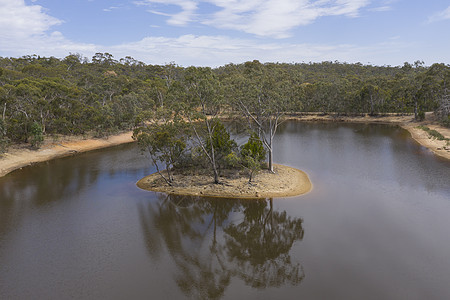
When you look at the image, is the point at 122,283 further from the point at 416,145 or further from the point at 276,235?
the point at 416,145

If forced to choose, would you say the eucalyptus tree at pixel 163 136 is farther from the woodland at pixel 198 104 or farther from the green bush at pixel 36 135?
the green bush at pixel 36 135

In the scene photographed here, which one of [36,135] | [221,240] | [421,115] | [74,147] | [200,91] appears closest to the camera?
[221,240]

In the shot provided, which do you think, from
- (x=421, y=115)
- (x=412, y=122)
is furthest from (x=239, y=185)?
(x=412, y=122)

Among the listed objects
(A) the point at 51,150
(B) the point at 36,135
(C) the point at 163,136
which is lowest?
(A) the point at 51,150

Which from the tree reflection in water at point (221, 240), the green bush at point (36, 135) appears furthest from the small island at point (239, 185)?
the green bush at point (36, 135)

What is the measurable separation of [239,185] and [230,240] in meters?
8.74

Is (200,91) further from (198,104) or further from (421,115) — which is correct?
(421,115)

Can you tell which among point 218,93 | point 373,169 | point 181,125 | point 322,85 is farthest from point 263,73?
point 322,85

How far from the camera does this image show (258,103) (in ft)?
102

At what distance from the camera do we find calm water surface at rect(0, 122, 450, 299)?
48.8 feet

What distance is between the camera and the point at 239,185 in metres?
27.9

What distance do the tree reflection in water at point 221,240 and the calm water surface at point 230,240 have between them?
0.08 m

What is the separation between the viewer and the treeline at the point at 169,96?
1164 inches

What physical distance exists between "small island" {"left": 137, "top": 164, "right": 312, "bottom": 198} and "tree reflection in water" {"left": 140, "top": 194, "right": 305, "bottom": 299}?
0.98m
